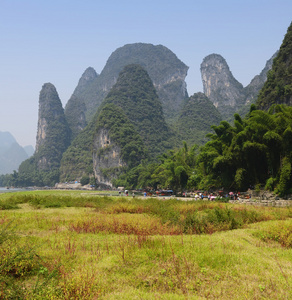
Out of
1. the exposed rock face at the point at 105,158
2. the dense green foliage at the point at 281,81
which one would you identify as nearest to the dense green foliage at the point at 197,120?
the exposed rock face at the point at 105,158

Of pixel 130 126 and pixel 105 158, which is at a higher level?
pixel 130 126

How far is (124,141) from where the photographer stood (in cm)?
13438

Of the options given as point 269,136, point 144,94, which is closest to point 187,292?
point 269,136

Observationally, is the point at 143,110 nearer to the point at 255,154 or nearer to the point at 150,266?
the point at 255,154

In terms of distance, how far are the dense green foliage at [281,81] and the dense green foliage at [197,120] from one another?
337 ft

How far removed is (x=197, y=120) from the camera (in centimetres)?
18825

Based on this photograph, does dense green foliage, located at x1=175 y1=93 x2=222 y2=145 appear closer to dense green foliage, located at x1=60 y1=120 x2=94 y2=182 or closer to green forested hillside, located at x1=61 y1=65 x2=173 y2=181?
green forested hillside, located at x1=61 y1=65 x2=173 y2=181

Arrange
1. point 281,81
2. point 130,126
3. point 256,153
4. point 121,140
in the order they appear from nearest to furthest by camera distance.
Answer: point 256,153 → point 281,81 → point 121,140 → point 130,126

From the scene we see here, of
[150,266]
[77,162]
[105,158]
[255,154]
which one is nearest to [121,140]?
[105,158]

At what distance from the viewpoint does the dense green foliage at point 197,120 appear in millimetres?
178875

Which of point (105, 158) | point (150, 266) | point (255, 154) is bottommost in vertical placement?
point (150, 266)

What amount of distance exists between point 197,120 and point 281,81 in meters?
127

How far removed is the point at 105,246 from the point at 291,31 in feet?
283

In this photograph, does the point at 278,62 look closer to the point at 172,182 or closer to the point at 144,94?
the point at 172,182
